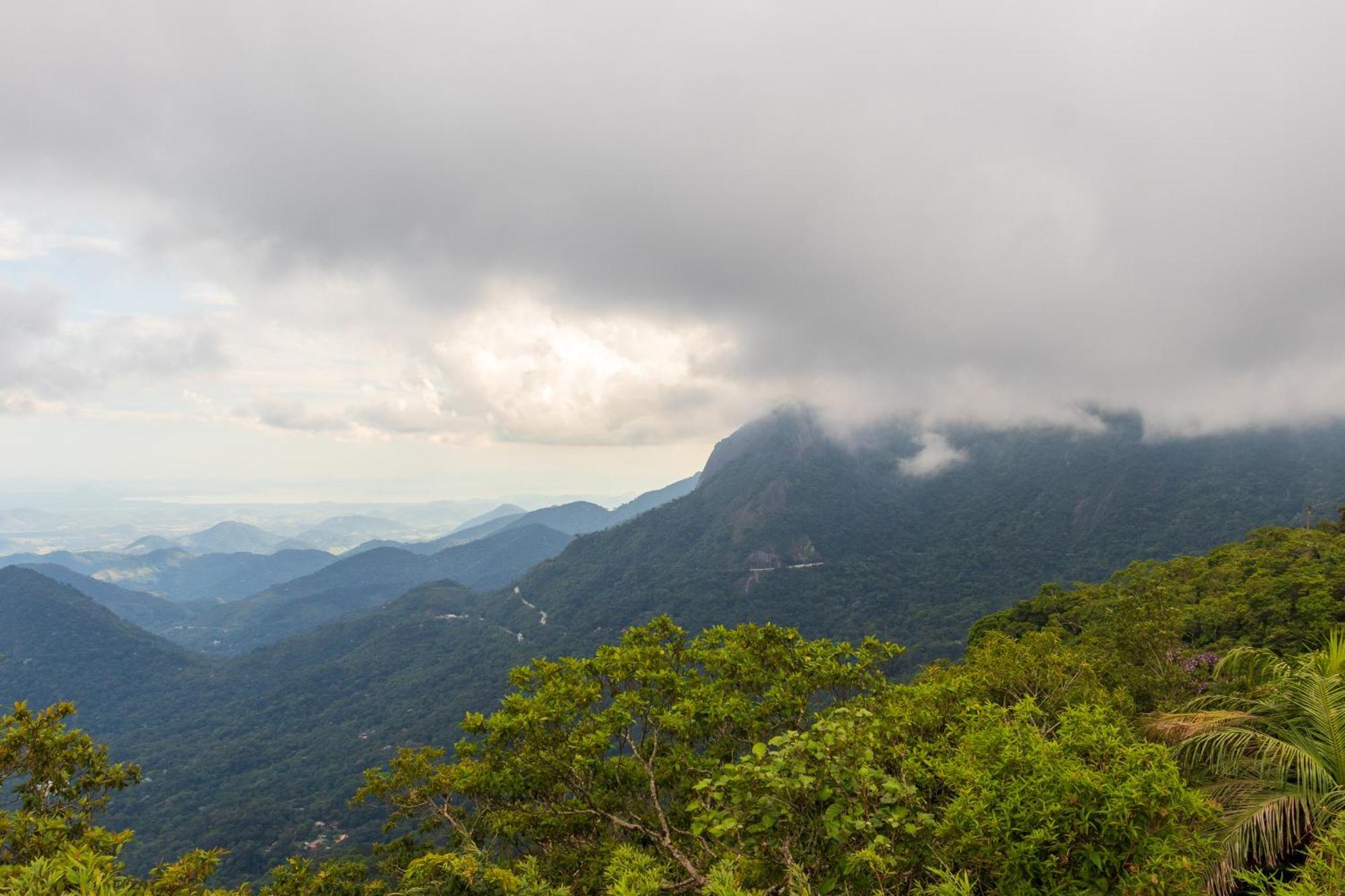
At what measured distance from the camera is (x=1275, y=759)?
9.66 meters

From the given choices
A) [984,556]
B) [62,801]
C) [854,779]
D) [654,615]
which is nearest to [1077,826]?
[854,779]

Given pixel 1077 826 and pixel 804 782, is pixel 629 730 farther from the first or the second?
pixel 1077 826

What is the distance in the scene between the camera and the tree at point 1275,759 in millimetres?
8875

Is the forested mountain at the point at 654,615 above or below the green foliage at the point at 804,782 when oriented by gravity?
below

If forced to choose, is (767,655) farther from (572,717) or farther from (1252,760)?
(1252,760)

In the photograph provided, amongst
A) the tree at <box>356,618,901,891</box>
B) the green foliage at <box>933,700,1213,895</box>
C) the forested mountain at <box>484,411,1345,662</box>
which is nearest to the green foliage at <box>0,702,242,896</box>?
the tree at <box>356,618,901,891</box>

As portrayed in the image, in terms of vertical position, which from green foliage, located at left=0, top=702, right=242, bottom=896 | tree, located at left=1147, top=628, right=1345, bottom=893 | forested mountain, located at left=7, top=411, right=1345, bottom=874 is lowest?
forested mountain, located at left=7, top=411, right=1345, bottom=874

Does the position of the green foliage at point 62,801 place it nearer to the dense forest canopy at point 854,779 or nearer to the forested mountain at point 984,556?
the dense forest canopy at point 854,779

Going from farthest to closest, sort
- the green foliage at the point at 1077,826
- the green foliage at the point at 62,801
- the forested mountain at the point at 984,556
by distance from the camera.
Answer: the forested mountain at the point at 984,556
the green foliage at the point at 62,801
the green foliage at the point at 1077,826

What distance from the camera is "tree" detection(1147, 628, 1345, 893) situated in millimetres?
8875

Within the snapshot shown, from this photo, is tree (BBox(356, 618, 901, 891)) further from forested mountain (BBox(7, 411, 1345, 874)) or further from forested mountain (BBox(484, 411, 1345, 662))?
forested mountain (BBox(484, 411, 1345, 662))

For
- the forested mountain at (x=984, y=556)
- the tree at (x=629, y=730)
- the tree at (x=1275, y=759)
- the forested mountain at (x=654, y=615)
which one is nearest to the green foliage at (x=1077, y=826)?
the tree at (x=1275, y=759)

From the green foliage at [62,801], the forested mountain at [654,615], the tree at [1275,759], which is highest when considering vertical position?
the tree at [1275,759]

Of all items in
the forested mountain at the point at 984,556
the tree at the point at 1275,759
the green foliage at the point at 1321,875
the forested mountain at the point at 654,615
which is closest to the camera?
the green foliage at the point at 1321,875
